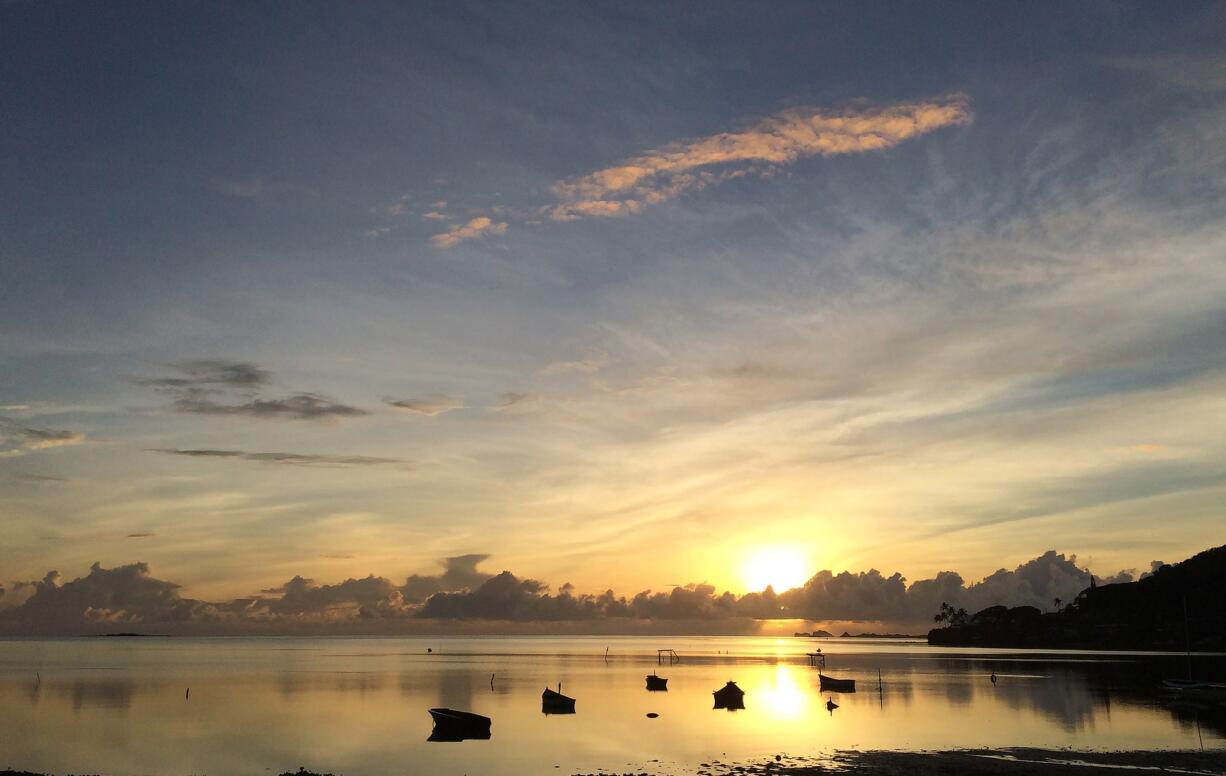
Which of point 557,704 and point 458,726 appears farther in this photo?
point 557,704

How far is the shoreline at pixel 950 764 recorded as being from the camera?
166 ft

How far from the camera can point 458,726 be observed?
72.9m

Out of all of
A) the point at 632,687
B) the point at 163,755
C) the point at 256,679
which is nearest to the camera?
the point at 163,755

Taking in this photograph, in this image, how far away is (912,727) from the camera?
7919cm

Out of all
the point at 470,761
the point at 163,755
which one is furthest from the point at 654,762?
the point at 163,755

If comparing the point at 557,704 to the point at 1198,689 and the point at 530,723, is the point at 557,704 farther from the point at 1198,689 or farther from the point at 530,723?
the point at 1198,689

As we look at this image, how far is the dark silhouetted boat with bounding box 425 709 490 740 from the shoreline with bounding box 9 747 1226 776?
17.3 m

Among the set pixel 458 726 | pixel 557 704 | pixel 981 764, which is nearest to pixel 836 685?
pixel 557 704

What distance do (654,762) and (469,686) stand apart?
287 ft

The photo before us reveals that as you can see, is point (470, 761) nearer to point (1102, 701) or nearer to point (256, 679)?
point (1102, 701)

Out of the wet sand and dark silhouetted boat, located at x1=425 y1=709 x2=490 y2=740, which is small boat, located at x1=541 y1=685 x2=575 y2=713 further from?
the wet sand

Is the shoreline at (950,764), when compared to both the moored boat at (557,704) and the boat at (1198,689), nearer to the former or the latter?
the moored boat at (557,704)

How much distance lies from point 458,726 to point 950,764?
40202 millimetres

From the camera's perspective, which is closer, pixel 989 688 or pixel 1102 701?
pixel 1102 701
